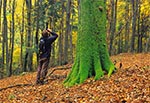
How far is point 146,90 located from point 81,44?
12.0 ft

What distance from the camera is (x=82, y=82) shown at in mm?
10586

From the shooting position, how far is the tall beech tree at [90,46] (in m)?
10.9

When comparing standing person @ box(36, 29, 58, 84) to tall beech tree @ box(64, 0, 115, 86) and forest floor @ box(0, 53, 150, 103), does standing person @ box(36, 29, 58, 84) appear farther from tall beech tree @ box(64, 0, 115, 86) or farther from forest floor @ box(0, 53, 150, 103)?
tall beech tree @ box(64, 0, 115, 86)

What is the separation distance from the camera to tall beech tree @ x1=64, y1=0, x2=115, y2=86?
1088 centimetres

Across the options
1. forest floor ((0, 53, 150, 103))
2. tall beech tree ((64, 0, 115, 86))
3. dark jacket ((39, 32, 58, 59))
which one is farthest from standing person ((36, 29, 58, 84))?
tall beech tree ((64, 0, 115, 86))

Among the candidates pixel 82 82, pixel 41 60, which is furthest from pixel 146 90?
pixel 41 60

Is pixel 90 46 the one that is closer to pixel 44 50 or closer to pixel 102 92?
pixel 102 92

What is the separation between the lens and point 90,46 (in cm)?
1092

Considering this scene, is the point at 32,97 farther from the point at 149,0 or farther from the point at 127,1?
the point at 127,1

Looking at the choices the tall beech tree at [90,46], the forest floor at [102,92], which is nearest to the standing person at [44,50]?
the forest floor at [102,92]

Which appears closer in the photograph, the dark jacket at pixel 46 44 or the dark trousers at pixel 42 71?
the dark jacket at pixel 46 44

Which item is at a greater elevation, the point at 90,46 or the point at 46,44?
the point at 46,44

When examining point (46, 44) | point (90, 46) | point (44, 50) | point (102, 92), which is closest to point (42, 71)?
point (44, 50)

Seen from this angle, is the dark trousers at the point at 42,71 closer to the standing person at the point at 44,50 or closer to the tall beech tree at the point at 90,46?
the standing person at the point at 44,50
